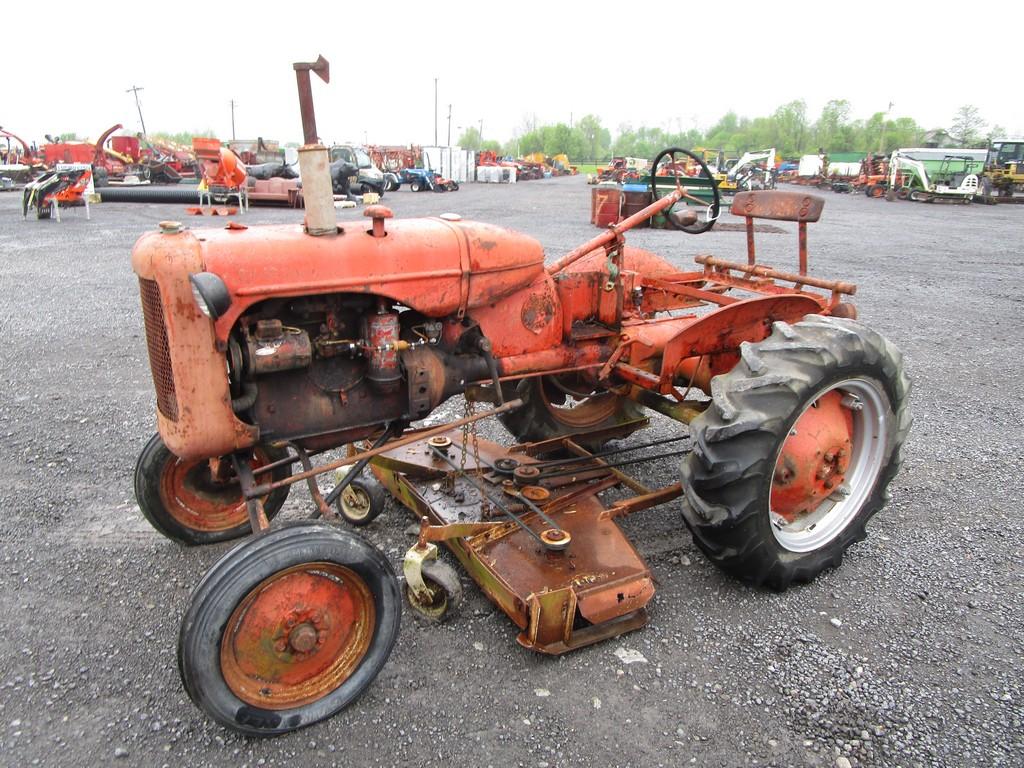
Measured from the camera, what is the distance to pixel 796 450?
3.03m

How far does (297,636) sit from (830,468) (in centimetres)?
231

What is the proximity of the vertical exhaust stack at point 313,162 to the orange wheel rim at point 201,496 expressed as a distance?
112 cm

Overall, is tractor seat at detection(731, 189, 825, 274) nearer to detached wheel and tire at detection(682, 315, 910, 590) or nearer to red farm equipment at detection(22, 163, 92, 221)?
detached wheel and tire at detection(682, 315, 910, 590)

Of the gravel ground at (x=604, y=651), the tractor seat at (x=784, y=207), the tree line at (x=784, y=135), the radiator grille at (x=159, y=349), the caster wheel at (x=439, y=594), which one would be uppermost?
the tree line at (x=784, y=135)

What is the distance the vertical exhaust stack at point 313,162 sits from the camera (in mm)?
2393

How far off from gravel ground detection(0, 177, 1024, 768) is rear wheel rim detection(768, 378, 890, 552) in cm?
26

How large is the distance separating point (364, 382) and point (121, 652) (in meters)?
1.33

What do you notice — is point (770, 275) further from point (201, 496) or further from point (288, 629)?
point (201, 496)

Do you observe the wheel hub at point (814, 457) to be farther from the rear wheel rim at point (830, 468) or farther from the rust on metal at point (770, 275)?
the rust on metal at point (770, 275)

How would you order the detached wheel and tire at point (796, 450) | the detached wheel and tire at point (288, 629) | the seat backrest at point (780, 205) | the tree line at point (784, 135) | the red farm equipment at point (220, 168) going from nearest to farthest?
the detached wheel and tire at point (288, 629), the detached wheel and tire at point (796, 450), the seat backrest at point (780, 205), the red farm equipment at point (220, 168), the tree line at point (784, 135)

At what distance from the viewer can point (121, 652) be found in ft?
8.48

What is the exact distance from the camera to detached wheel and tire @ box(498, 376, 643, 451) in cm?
372

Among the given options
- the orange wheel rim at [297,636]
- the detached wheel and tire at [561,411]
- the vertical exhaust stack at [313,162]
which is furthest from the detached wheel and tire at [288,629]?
the detached wheel and tire at [561,411]

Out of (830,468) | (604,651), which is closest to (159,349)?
(604,651)
